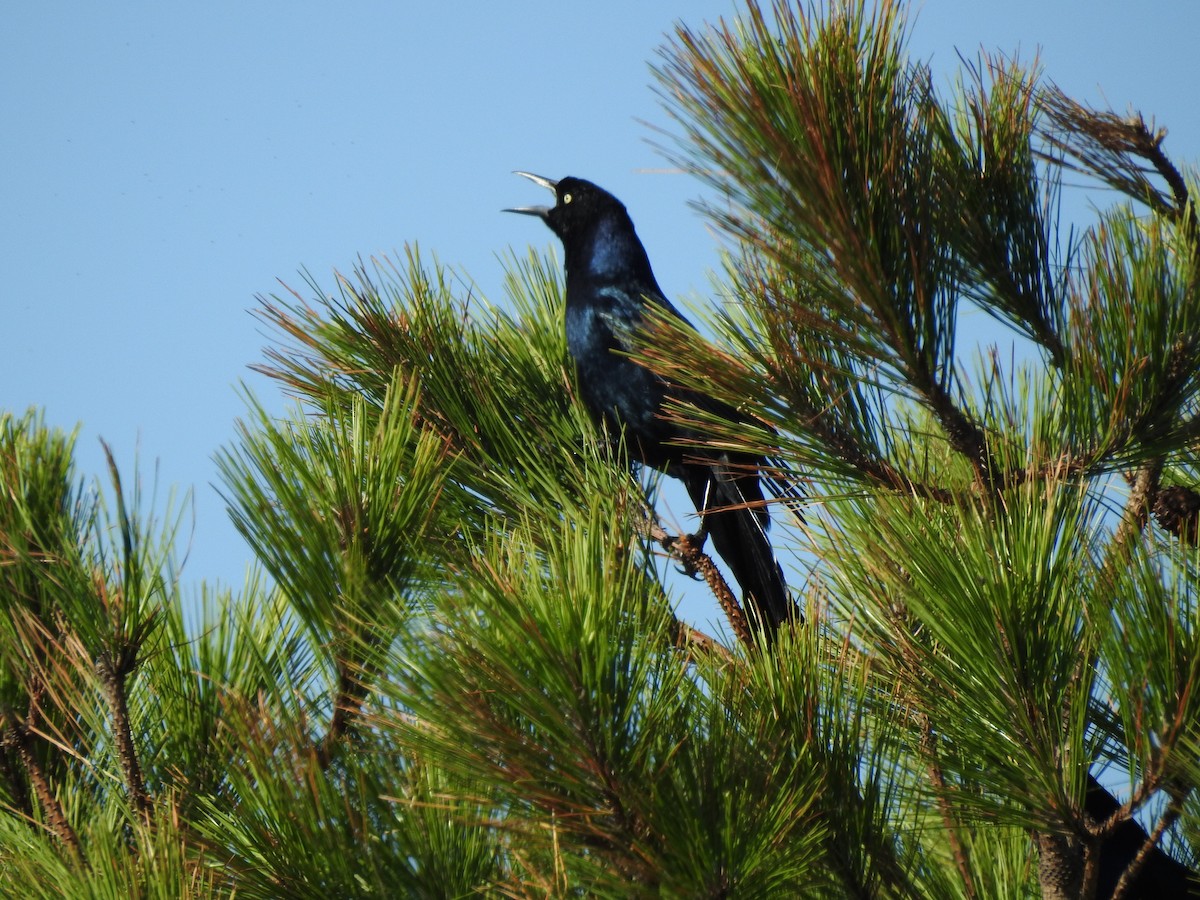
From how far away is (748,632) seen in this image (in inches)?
67.7

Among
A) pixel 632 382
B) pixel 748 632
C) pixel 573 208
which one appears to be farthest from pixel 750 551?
pixel 573 208

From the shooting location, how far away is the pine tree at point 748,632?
1.14 metres

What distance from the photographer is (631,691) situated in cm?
113

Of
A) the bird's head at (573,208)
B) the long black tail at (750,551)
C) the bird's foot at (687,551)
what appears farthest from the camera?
the bird's head at (573,208)

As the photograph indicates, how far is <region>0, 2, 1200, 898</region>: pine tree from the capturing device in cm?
114

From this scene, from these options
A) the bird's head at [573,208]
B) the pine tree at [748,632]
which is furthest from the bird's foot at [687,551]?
the bird's head at [573,208]

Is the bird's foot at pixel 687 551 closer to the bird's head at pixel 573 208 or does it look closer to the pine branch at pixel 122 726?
the pine branch at pixel 122 726

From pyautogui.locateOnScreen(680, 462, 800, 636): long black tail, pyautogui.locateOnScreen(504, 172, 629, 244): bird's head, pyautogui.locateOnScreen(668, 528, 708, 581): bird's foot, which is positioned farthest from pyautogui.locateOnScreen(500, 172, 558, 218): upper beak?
pyautogui.locateOnScreen(668, 528, 708, 581): bird's foot

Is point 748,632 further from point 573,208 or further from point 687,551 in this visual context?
point 573,208

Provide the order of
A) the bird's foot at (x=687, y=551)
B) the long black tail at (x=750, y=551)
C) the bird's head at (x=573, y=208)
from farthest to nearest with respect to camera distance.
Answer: the bird's head at (x=573, y=208), the long black tail at (x=750, y=551), the bird's foot at (x=687, y=551)

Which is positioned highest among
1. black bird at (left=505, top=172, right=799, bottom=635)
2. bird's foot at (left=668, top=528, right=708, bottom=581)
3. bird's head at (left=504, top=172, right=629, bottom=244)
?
bird's head at (left=504, top=172, right=629, bottom=244)

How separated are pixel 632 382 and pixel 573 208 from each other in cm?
91

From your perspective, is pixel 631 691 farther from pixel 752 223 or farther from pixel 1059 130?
pixel 1059 130

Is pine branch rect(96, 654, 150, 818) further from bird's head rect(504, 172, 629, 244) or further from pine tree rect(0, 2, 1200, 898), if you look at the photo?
bird's head rect(504, 172, 629, 244)
